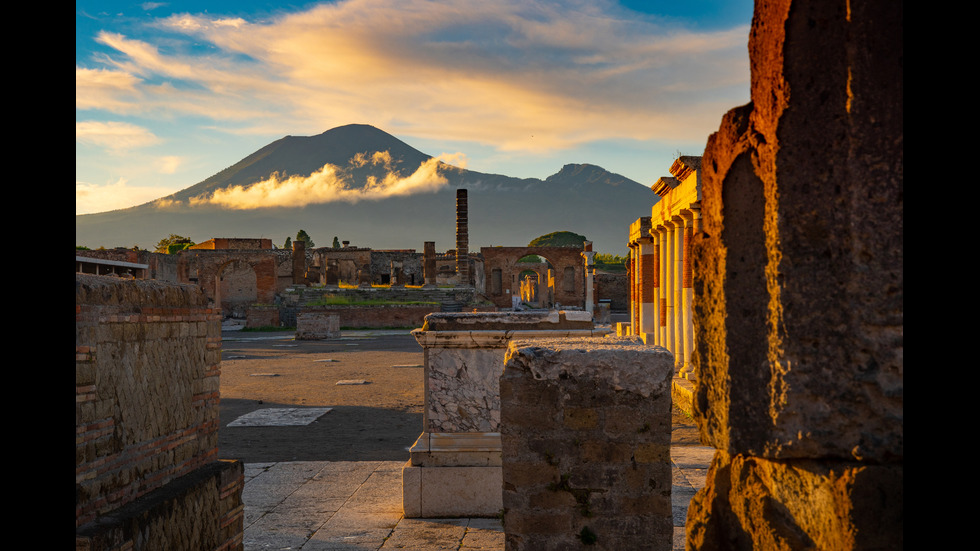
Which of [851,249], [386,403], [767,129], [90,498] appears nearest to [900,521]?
[851,249]

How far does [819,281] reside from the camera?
6.15 feet

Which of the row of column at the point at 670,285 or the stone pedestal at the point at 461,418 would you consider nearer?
the stone pedestal at the point at 461,418

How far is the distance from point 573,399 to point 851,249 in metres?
1.48

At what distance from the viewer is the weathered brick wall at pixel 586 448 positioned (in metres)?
3.04

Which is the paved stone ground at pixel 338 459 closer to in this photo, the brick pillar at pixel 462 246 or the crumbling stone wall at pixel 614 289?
the brick pillar at pixel 462 246

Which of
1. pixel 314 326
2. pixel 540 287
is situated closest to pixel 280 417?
pixel 314 326

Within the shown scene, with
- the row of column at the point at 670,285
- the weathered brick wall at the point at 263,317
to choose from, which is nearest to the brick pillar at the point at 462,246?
the weathered brick wall at the point at 263,317

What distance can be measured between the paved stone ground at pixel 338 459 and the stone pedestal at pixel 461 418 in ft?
0.54

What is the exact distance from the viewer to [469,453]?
5035 millimetres

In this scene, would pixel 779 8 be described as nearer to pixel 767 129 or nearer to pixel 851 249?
pixel 767 129

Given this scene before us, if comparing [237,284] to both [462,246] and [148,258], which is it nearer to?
[148,258]

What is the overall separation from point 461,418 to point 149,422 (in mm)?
2367

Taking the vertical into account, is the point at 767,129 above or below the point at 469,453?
above
